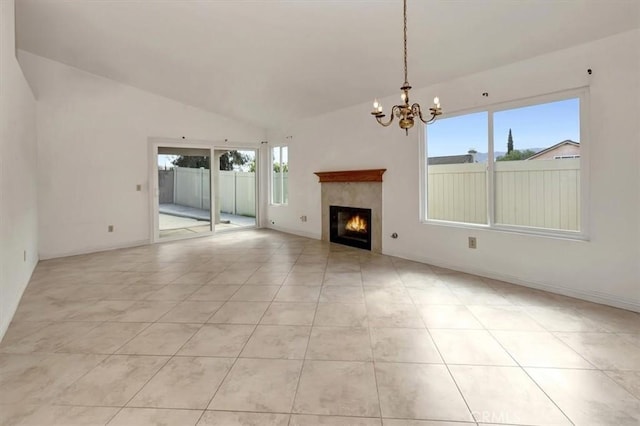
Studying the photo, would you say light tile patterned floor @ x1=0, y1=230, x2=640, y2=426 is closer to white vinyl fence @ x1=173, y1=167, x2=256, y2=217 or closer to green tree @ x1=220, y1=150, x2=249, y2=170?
white vinyl fence @ x1=173, y1=167, x2=256, y2=217

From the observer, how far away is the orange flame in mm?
5594

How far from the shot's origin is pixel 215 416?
158 centimetres

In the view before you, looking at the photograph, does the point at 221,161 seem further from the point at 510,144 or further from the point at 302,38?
the point at 510,144

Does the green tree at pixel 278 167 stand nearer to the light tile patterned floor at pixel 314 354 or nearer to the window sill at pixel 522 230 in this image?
the window sill at pixel 522 230

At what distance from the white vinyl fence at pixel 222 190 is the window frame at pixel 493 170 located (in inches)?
175

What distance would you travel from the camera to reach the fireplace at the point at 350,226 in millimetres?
5504

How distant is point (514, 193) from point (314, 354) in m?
3.00

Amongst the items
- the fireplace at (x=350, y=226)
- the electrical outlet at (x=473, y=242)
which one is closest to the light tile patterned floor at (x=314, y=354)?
the electrical outlet at (x=473, y=242)

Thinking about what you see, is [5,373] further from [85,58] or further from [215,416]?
[85,58]

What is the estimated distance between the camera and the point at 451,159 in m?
4.32

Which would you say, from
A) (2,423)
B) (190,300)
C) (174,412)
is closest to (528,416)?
(174,412)

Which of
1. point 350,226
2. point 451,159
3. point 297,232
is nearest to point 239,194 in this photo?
point 297,232

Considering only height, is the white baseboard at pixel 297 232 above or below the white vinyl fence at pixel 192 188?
below

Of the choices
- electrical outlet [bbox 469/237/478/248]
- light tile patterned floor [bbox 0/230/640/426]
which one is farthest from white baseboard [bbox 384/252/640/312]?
electrical outlet [bbox 469/237/478/248]
